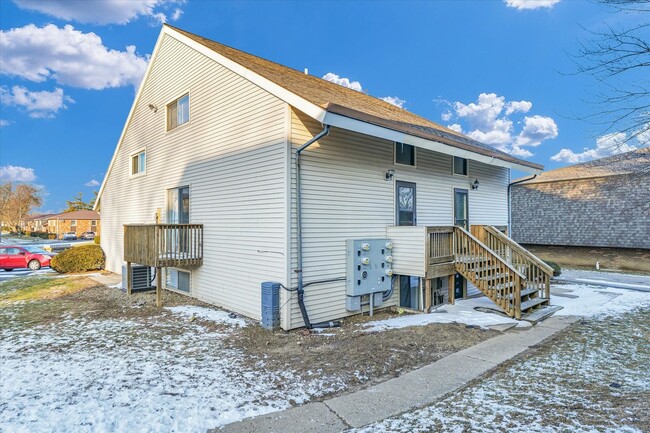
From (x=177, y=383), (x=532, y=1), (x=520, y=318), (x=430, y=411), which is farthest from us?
(x=532, y=1)

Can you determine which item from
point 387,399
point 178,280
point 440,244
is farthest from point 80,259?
point 387,399

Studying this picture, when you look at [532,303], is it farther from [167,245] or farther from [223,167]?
[167,245]

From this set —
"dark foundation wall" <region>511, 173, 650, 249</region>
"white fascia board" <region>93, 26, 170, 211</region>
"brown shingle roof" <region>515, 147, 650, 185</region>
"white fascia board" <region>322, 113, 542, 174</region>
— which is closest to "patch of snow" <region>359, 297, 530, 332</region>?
"white fascia board" <region>322, 113, 542, 174</region>

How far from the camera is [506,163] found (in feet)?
33.9

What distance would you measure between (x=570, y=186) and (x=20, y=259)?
27.1 meters

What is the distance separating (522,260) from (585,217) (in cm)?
1113

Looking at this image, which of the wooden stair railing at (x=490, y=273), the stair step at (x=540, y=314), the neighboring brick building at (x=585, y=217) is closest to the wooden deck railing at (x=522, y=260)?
the stair step at (x=540, y=314)

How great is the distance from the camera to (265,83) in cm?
691

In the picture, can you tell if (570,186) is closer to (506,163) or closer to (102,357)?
(506,163)

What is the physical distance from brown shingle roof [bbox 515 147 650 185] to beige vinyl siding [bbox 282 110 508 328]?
4.09 m

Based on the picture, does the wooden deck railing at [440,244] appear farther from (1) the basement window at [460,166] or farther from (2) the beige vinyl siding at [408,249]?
(1) the basement window at [460,166]

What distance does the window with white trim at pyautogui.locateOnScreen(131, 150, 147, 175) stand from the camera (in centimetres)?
1227

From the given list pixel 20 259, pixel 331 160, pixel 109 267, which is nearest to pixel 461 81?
pixel 331 160

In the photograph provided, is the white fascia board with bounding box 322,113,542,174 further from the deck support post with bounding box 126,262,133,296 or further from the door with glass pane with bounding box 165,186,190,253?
the deck support post with bounding box 126,262,133,296
